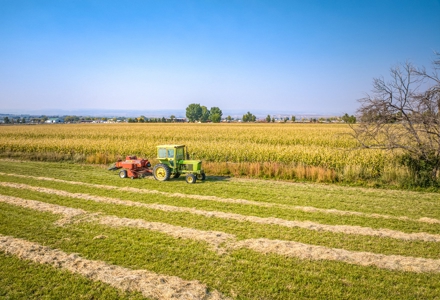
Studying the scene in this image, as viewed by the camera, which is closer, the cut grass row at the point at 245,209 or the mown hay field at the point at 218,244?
the mown hay field at the point at 218,244

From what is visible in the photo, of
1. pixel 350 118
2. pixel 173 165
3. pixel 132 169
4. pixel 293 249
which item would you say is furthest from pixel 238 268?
pixel 350 118

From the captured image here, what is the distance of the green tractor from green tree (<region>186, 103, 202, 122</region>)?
13681cm

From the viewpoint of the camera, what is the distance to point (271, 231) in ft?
27.3

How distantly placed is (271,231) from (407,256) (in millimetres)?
3131

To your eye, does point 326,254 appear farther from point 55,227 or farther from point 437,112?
point 437,112

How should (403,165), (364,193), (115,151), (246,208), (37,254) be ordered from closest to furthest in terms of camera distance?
1. (37,254)
2. (246,208)
3. (364,193)
4. (403,165)
5. (115,151)

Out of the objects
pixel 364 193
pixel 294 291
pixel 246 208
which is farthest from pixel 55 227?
pixel 364 193

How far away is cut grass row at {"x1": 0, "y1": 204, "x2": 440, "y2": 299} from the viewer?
5539 millimetres

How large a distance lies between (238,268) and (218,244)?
4.03 ft

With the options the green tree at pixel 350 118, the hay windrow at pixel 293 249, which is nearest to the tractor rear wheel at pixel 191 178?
the hay windrow at pixel 293 249

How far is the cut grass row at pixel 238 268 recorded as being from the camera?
218 inches

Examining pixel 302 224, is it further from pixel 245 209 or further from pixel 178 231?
pixel 178 231

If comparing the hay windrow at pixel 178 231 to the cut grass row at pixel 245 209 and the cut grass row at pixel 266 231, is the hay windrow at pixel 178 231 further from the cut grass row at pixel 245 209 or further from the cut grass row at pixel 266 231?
the cut grass row at pixel 245 209

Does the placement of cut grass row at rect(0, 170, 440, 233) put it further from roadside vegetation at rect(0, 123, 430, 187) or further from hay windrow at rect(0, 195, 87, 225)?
roadside vegetation at rect(0, 123, 430, 187)
